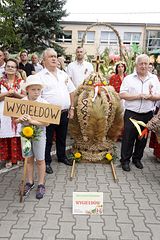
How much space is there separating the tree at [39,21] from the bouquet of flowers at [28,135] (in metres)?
18.5

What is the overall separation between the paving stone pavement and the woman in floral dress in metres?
0.28

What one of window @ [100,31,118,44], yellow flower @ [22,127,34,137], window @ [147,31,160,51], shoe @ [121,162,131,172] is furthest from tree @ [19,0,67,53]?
yellow flower @ [22,127,34,137]

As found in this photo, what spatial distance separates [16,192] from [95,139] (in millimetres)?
1656

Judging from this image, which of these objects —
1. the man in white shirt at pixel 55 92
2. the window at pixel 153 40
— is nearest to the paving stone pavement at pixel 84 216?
the man in white shirt at pixel 55 92

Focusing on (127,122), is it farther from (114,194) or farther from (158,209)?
(158,209)

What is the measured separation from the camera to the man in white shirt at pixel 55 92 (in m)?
4.54

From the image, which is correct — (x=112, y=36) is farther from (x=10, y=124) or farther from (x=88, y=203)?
(x=88, y=203)

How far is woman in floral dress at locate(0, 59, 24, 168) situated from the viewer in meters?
4.70

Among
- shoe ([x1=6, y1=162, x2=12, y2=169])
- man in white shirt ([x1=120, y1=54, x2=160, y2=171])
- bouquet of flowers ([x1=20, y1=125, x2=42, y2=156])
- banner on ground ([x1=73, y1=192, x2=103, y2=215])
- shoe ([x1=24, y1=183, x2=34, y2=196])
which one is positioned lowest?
shoe ([x1=6, y1=162, x2=12, y2=169])

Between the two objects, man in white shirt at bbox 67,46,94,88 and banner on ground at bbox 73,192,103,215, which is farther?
man in white shirt at bbox 67,46,94,88

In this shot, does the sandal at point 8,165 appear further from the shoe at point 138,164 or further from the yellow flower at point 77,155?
the shoe at point 138,164

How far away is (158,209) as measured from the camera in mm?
3824

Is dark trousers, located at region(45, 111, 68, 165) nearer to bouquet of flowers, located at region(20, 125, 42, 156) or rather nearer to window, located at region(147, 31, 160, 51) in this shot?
bouquet of flowers, located at region(20, 125, 42, 156)

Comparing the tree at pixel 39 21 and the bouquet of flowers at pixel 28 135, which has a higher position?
the tree at pixel 39 21
